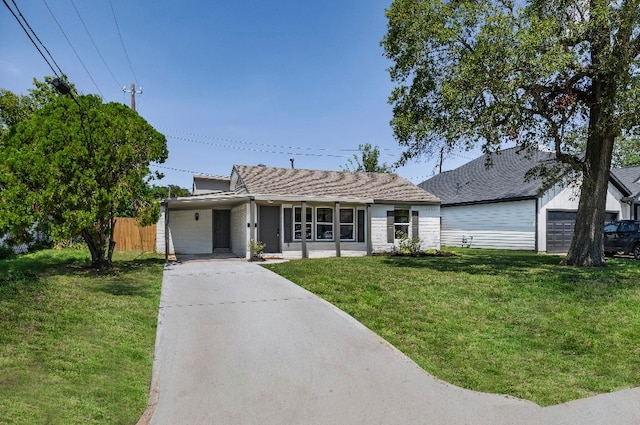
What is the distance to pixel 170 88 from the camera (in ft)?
53.4

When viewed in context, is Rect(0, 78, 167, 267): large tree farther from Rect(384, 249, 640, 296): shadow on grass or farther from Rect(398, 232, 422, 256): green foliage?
Rect(398, 232, 422, 256): green foliage

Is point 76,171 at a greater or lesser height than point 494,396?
greater

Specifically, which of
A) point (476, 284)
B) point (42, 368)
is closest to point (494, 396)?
→ point (42, 368)

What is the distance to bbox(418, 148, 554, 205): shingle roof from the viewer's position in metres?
22.6

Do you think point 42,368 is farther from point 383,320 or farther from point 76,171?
point 76,171

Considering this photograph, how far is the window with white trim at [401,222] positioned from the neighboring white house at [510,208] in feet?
20.7

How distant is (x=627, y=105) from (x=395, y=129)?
6.45 metres

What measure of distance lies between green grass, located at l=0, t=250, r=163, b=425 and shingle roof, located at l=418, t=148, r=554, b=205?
19.3 m

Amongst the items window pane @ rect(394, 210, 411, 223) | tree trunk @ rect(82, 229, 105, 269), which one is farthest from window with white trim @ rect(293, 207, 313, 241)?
tree trunk @ rect(82, 229, 105, 269)

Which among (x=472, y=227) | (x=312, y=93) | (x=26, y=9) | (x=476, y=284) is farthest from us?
(x=472, y=227)

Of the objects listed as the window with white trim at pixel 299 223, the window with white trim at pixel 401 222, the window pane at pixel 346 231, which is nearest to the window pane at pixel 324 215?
the window with white trim at pixel 299 223

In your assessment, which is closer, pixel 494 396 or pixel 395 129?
pixel 494 396

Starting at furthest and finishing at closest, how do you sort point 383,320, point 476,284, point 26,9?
point 476,284
point 26,9
point 383,320

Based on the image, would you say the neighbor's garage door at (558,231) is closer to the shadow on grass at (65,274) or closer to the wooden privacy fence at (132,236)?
the shadow on grass at (65,274)
